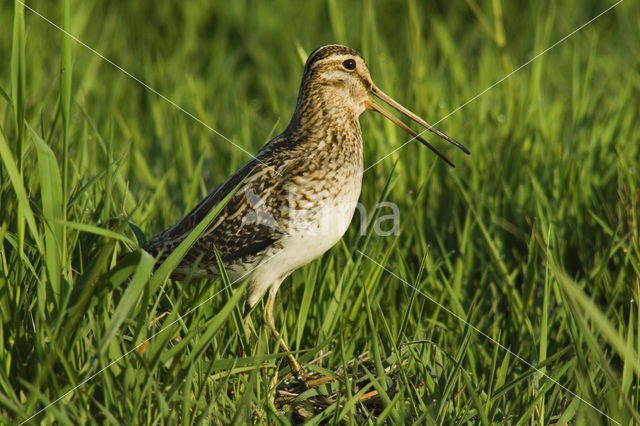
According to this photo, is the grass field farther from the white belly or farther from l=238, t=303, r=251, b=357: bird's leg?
the white belly

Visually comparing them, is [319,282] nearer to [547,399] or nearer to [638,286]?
[547,399]

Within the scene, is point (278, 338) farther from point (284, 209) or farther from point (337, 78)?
point (337, 78)

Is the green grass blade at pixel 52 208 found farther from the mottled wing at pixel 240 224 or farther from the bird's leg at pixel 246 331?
the bird's leg at pixel 246 331

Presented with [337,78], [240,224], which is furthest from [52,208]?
[337,78]

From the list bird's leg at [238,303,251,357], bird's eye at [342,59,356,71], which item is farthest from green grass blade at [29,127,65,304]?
bird's eye at [342,59,356,71]

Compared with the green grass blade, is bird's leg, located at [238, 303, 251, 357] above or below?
below

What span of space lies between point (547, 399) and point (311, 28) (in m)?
4.49

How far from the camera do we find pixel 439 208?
416 cm

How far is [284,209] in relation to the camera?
289cm

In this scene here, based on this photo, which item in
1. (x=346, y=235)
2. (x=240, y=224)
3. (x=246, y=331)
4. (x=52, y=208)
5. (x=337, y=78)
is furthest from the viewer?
(x=346, y=235)

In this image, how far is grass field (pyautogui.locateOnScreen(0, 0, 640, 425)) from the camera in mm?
2330

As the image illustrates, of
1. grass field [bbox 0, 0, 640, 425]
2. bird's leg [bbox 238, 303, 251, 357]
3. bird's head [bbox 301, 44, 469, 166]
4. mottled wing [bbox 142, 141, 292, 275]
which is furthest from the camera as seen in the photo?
bird's head [bbox 301, 44, 469, 166]

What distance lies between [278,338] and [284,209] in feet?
1.50

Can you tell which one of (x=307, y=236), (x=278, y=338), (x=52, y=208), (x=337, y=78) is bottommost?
(x=278, y=338)
